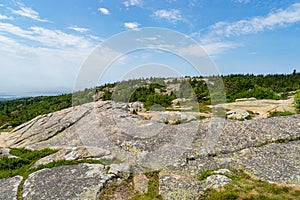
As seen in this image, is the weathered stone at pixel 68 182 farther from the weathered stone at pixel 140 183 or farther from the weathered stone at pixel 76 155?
the weathered stone at pixel 76 155

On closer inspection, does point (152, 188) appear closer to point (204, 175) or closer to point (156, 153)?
point (204, 175)

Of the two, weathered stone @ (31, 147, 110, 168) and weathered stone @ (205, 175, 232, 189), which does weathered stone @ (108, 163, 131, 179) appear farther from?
weathered stone @ (205, 175, 232, 189)

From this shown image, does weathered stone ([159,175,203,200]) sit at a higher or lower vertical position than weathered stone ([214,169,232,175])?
lower

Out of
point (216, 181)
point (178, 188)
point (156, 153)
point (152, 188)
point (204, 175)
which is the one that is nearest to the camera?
point (178, 188)

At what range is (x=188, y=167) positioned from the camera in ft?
42.5

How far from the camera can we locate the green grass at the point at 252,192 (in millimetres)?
9172

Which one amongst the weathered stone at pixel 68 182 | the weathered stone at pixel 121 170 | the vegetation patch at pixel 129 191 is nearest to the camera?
the vegetation patch at pixel 129 191

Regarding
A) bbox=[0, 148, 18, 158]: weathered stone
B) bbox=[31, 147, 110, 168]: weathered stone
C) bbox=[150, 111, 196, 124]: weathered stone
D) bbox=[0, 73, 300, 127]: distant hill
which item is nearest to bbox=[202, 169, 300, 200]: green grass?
bbox=[31, 147, 110, 168]: weathered stone

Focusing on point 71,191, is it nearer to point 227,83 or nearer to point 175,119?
point 175,119

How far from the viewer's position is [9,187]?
38.5ft

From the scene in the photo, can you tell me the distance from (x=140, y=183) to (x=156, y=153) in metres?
3.68

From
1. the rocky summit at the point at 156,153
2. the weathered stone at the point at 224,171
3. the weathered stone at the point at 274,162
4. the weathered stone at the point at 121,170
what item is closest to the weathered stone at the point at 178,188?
the rocky summit at the point at 156,153

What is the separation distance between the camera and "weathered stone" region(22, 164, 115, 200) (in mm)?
10469

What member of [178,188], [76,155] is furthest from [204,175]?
[76,155]
